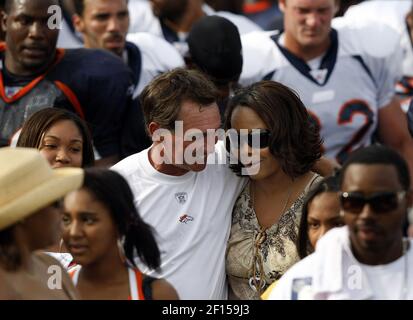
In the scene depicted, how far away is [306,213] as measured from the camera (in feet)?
14.8

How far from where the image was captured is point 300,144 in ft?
16.0

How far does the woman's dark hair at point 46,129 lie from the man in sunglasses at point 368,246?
1.49 m

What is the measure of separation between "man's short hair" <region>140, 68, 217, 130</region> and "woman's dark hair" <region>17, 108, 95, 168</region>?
35 centimetres

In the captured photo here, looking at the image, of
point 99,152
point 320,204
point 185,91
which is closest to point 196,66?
point 99,152

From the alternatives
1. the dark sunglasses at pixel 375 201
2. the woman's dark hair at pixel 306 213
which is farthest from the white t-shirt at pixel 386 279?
the woman's dark hair at pixel 306 213

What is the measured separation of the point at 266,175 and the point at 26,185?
1.31 meters

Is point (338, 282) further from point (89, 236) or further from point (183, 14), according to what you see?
point (183, 14)

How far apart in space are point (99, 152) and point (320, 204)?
6.41 ft

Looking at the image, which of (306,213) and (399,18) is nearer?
(306,213)

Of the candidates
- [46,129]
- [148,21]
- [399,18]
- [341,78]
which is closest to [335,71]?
[341,78]

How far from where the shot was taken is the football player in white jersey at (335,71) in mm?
6664

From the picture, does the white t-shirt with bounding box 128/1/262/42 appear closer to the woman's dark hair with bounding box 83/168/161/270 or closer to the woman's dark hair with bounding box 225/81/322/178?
the woman's dark hair with bounding box 225/81/322/178

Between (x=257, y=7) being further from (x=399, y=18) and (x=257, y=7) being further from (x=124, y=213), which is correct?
(x=124, y=213)

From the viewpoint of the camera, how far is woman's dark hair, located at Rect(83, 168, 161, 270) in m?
4.16
